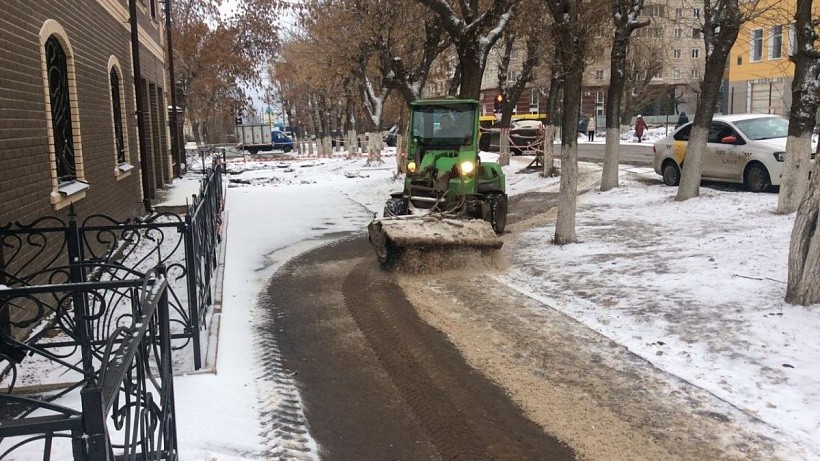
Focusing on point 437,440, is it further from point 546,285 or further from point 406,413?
point 546,285

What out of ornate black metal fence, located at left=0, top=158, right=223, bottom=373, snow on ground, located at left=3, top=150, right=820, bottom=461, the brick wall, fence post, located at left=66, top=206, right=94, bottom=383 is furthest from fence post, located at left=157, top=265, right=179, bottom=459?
the brick wall

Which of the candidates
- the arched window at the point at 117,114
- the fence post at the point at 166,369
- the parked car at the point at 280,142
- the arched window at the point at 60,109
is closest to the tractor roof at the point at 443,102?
the arched window at the point at 60,109

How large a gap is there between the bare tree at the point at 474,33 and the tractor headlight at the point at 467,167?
16.2 ft

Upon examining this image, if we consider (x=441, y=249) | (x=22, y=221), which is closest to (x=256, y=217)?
(x=441, y=249)

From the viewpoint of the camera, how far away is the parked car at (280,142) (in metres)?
48.7

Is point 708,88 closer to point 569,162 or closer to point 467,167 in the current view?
point 569,162

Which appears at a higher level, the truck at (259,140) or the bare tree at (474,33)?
the bare tree at (474,33)

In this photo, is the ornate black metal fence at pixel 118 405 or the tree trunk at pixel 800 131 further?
the tree trunk at pixel 800 131

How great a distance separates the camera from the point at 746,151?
42.6ft

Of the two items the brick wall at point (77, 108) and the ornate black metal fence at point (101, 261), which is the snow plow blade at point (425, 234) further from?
the brick wall at point (77, 108)

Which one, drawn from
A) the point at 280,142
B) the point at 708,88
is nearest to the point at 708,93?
the point at 708,88

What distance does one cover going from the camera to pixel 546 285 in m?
8.06

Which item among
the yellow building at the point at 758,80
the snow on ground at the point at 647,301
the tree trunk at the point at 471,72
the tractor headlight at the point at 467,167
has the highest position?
the yellow building at the point at 758,80

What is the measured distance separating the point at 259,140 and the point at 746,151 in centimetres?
3897
